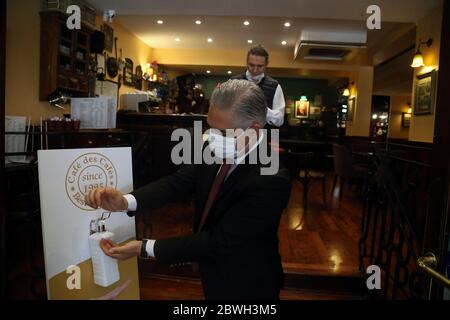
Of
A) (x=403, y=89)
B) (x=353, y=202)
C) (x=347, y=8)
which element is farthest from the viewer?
(x=403, y=89)

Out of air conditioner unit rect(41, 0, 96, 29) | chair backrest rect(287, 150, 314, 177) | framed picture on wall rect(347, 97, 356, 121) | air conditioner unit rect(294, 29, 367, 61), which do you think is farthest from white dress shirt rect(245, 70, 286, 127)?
framed picture on wall rect(347, 97, 356, 121)

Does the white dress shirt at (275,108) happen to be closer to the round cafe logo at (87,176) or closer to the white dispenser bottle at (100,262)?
the round cafe logo at (87,176)

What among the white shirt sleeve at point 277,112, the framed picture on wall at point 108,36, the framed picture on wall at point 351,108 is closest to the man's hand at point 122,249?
the white shirt sleeve at point 277,112

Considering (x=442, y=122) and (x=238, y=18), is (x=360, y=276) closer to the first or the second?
(x=442, y=122)

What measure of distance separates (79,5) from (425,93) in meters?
4.58

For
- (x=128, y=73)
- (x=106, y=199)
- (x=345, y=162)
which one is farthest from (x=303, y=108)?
(x=106, y=199)

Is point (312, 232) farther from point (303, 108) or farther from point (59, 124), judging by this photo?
point (303, 108)

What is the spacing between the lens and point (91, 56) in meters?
4.88

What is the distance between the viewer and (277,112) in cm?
238

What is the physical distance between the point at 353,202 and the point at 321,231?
1746mm

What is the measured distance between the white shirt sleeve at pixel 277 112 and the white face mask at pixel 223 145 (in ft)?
3.36
